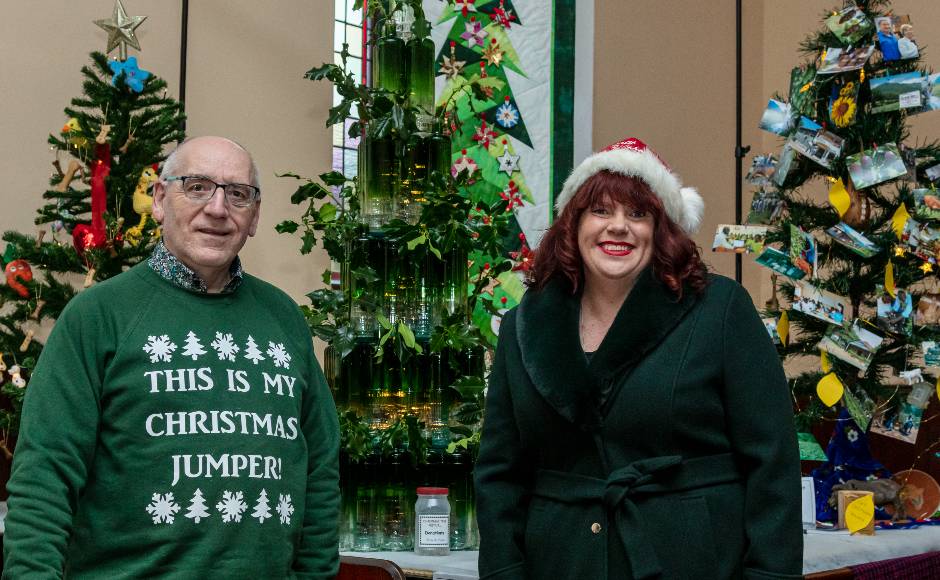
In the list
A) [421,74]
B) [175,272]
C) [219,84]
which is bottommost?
[175,272]

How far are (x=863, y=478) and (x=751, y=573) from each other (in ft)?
7.12

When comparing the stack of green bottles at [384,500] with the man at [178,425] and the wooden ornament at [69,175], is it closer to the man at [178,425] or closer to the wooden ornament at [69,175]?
the man at [178,425]

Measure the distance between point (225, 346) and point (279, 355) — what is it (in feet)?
0.32

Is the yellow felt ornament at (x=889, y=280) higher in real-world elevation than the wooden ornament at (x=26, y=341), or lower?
higher

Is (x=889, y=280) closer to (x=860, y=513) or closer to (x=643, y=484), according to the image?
(x=860, y=513)

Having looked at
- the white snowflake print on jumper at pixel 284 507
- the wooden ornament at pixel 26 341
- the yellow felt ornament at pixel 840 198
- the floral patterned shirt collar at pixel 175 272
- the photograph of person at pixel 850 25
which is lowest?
the white snowflake print on jumper at pixel 284 507

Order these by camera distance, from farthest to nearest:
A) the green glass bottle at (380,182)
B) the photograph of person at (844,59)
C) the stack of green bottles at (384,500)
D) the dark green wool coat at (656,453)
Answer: the photograph of person at (844,59)
the green glass bottle at (380,182)
the stack of green bottles at (384,500)
the dark green wool coat at (656,453)

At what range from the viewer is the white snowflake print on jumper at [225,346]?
65.4 inches

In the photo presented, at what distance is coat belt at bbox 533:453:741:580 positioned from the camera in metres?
1.69

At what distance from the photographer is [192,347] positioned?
1641mm

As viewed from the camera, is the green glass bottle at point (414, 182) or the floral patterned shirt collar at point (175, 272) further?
the green glass bottle at point (414, 182)

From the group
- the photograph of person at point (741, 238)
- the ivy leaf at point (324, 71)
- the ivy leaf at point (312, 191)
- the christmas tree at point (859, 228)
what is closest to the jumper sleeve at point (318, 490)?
the ivy leaf at point (312, 191)

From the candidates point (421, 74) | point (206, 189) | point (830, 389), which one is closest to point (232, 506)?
point (206, 189)

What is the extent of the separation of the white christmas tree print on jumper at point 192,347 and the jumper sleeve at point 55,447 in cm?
11
